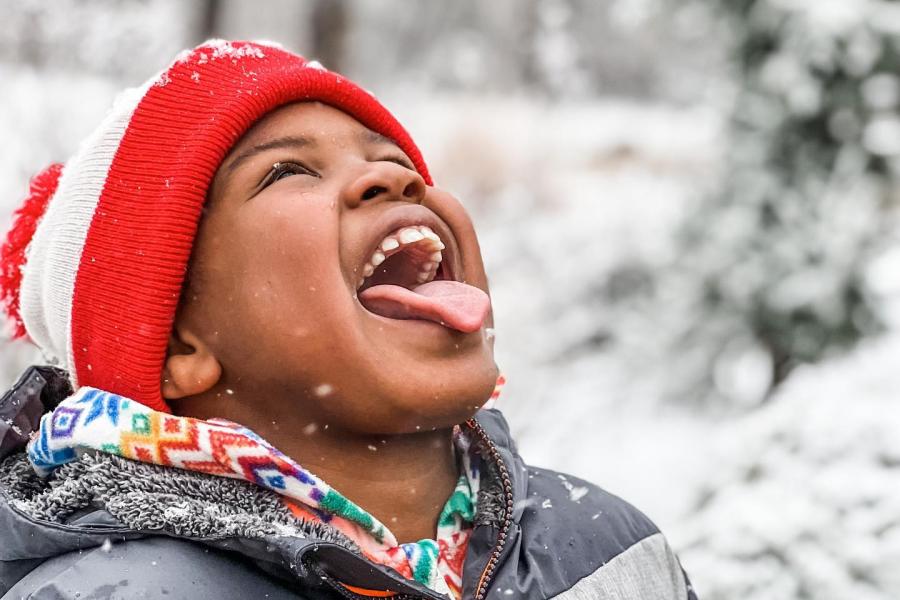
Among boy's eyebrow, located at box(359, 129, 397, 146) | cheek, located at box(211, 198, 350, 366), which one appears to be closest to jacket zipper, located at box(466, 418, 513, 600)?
cheek, located at box(211, 198, 350, 366)

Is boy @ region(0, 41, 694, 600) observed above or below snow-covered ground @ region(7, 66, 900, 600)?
above

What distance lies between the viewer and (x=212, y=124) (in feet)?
5.61

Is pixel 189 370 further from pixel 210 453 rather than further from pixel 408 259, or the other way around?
pixel 408 259

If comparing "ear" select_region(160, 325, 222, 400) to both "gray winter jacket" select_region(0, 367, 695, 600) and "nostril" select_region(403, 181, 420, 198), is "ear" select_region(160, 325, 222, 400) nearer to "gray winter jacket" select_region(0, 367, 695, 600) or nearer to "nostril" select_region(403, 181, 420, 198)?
"gray winter jacket" select_region(0, 367, 695, 600)

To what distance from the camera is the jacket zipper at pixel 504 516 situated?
1.63 meters

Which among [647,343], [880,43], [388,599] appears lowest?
[647,343]

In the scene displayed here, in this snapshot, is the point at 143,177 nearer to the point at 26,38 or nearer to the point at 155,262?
the point at 155,262

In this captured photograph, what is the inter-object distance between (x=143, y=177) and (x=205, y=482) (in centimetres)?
58

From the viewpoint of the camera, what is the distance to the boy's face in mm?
1595

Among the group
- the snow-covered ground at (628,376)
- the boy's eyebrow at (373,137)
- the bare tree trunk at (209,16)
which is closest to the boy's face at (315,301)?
the boy's eyebrow at (373,137)

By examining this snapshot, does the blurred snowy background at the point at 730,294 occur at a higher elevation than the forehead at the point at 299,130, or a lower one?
lower

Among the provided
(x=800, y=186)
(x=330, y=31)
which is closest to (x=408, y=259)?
(x=800, y=186)

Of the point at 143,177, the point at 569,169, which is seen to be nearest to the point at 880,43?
the point at 143,177

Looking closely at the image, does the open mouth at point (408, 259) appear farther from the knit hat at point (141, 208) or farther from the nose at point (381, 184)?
the knit hat at point (141, 208)
